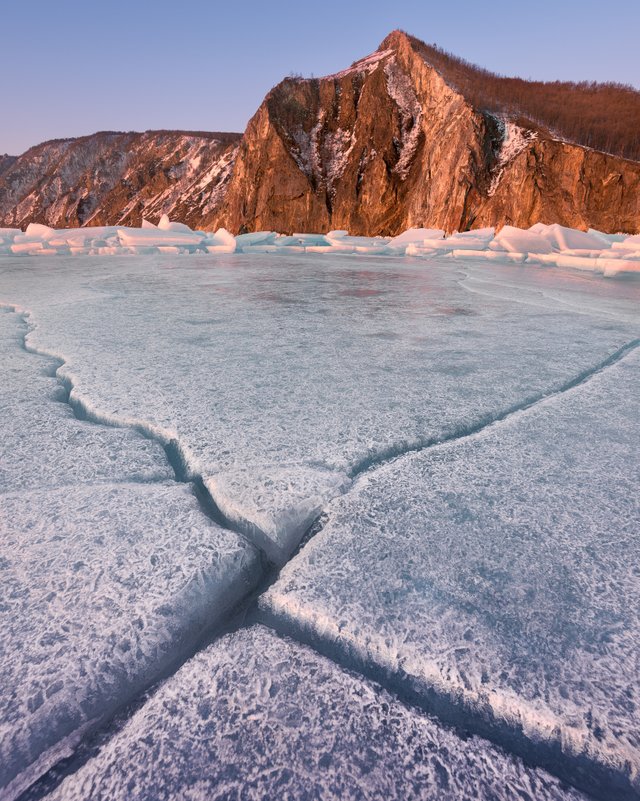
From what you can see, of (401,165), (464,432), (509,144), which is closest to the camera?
(464,432)

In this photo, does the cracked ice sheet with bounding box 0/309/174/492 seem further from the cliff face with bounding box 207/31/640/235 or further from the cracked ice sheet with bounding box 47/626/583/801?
the cliff face with bounding box 207/31/640/235

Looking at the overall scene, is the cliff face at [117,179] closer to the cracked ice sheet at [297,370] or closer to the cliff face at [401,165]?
the cliff face at [401,165]

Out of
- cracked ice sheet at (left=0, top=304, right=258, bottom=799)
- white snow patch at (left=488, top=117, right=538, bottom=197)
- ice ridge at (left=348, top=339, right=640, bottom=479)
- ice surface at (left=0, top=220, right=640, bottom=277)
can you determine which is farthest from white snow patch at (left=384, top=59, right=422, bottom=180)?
cracked ice sheet at (left=0, top=304, right=258, bottom=799)

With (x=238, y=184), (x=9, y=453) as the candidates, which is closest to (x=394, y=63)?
(x=238, y=184)

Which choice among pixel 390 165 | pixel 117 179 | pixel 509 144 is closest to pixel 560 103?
pixel 509 144

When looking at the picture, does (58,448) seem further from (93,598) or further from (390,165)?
(390,165)

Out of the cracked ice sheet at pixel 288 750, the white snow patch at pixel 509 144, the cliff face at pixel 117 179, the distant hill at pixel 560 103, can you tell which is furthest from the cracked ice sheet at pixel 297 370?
the cliff face at pixel 117 179
